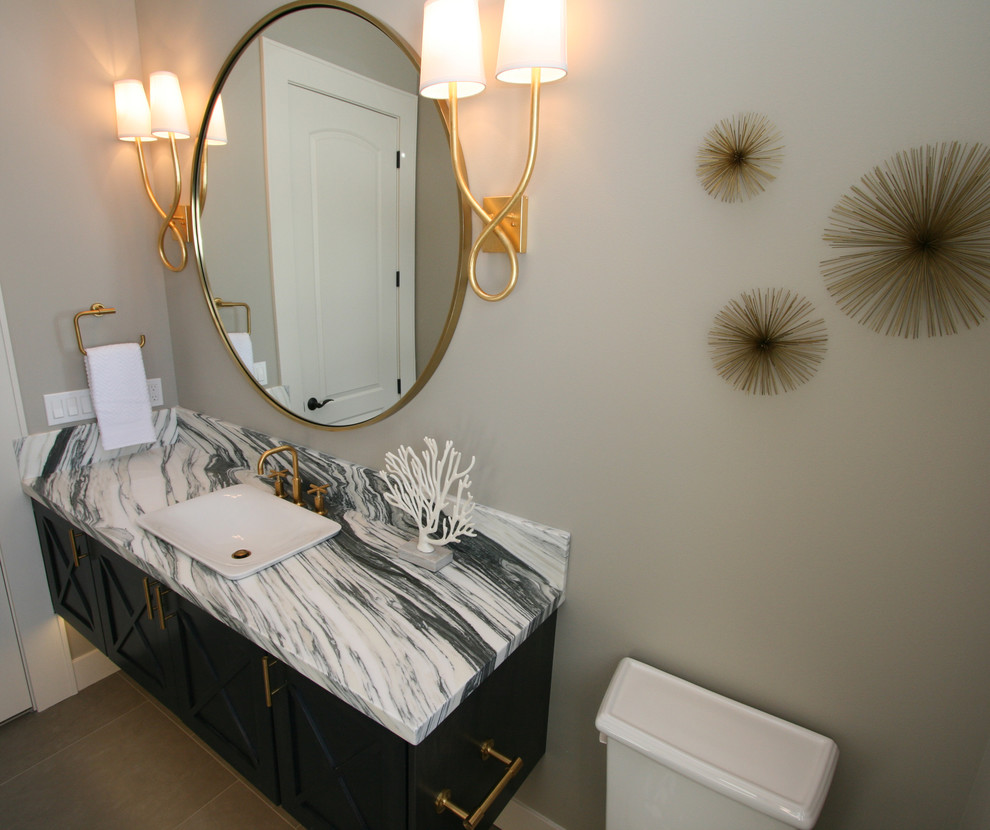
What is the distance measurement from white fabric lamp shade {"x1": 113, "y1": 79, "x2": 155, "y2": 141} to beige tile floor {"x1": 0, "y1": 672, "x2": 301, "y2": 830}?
1954 millimetres

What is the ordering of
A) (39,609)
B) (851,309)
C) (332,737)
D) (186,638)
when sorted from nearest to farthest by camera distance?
(851,309) → (332,737) → (186,638) → (39,609)

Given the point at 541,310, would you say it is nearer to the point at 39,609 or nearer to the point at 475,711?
the point at 475,711

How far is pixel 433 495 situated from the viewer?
142cm

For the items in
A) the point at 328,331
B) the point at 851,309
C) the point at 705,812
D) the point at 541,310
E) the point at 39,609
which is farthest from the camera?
the point at 39,609

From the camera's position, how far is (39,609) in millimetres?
1981

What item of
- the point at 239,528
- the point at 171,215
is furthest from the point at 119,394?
the point at 239,528

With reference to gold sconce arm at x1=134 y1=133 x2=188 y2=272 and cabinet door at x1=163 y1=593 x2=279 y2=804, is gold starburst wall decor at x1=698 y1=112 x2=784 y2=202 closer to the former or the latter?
cabinet door at x1=163 y1=593 x2=279 y2=804

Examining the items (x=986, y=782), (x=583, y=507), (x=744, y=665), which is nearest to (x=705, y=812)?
(x=744, y=665)

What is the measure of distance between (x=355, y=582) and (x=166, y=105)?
5.13ft

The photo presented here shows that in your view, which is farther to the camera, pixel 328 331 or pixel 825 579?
pixel 328 331

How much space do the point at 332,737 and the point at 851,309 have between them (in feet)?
4.07

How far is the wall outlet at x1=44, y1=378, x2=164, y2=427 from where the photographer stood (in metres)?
1.92

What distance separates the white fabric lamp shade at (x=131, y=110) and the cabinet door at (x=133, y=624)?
1.28m

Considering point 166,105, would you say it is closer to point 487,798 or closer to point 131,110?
point 131,110
